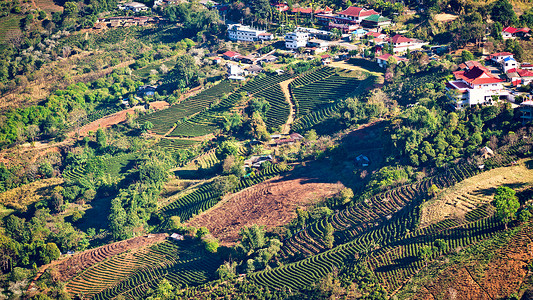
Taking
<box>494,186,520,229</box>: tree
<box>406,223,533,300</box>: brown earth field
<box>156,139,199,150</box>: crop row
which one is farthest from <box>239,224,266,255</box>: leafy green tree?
<box>156,139,199,150</box>: crop row

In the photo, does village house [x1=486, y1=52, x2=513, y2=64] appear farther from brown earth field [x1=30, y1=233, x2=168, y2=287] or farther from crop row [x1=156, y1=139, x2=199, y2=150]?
brown earth field [x1=30, y1=233, x2=168, y2=287]

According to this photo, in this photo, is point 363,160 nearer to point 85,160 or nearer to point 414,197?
point 414,197

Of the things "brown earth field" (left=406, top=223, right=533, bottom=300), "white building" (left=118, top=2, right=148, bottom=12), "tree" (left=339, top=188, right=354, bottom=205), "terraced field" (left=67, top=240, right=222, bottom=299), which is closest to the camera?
"brown earth field" (left=406, top=223, right=533, bottom=300)

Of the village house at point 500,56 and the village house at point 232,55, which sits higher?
the village house at point 500,56

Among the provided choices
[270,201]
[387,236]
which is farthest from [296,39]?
[387,236]

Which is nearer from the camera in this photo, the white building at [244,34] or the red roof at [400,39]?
the red roof at [400,39]

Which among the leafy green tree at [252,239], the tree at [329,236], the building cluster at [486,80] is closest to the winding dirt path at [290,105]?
A: the building cluster at [486,80]

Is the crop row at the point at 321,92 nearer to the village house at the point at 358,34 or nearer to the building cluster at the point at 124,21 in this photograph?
the village house at the point at 358,34

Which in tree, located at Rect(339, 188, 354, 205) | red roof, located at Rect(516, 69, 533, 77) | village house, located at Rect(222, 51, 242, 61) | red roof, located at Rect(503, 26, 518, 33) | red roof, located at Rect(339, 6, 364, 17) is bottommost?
tree, located at Rect(339, 188, 354, 205)
